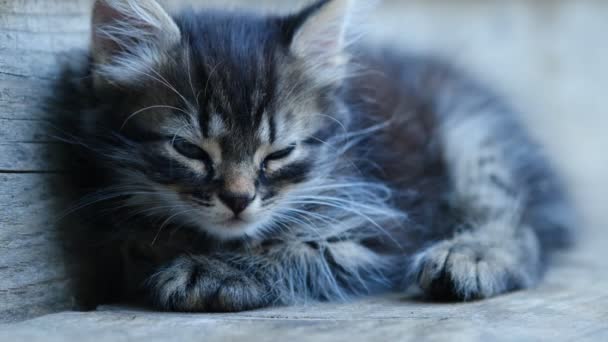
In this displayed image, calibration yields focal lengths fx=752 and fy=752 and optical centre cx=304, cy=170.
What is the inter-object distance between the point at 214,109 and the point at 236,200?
0.29 meters

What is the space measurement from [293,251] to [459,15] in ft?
11.0

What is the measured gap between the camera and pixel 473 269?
2430mm

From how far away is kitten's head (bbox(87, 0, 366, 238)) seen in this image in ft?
7.39

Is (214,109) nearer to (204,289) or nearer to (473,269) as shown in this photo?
(204,289)

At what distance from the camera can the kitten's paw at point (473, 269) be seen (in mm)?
2379

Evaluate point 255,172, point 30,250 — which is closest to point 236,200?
point 255,172

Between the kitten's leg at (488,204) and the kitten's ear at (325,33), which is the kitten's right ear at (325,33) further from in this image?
the kitten's leg at (488,204)

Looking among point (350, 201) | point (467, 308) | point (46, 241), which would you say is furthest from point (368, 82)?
point (46, 241)

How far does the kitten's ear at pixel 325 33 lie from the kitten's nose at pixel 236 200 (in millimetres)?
612

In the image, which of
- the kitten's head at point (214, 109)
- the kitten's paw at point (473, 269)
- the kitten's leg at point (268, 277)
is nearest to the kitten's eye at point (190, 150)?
the kitten's head at point (214, 109)

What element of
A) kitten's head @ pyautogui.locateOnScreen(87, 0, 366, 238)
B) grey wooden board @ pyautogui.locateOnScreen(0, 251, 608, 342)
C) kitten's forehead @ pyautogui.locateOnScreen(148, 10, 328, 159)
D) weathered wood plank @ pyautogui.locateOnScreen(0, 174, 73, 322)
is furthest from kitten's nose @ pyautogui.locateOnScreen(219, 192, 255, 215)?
weathered wood plank @ pyautogui.locateOnScreen(0, 174, 73, 322)

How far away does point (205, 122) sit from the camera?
2258 millimetres

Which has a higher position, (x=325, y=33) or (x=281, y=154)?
(x=325, y=33)

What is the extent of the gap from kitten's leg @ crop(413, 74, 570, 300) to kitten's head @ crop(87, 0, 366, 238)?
0.56m
